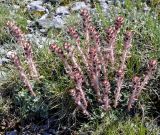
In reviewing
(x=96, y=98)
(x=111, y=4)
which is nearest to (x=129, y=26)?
(x=111, y=4)

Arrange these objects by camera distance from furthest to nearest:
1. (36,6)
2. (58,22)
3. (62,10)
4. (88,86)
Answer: (36,6)
(62,10)
(58,22)
(88,86)

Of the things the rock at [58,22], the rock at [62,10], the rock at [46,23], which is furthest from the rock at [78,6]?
the rock at [46,23]

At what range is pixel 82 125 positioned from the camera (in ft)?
15.2

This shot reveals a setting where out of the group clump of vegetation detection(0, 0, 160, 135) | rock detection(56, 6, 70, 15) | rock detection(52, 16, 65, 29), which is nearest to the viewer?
clump of vegetation detection(0, 0, 160, 135)

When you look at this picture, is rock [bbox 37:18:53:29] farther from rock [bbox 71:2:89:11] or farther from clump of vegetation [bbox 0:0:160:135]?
clump of vegetation [bbox 0:0:160:135]

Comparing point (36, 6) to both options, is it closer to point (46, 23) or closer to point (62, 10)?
point (62, 10)

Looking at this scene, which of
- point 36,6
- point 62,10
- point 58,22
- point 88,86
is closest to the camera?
point 88,86

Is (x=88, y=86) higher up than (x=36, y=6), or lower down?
lower down

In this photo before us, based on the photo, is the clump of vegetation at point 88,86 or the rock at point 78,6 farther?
the rock at point 78,6

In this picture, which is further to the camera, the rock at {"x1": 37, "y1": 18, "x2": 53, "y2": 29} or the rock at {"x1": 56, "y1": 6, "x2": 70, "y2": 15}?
the rock at {"x1": 56, "y1": 6, "x2": 70, "y2": 15}

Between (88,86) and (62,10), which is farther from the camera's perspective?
(62,10)

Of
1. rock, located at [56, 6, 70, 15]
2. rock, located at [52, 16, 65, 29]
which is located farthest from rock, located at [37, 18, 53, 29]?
rock, located at [56, 6, 70, 15]

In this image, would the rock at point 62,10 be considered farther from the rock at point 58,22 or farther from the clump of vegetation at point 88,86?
the clump of vegetation at point 88,86

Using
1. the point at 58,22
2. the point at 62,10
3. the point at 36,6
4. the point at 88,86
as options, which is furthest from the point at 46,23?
the point at 88,86
